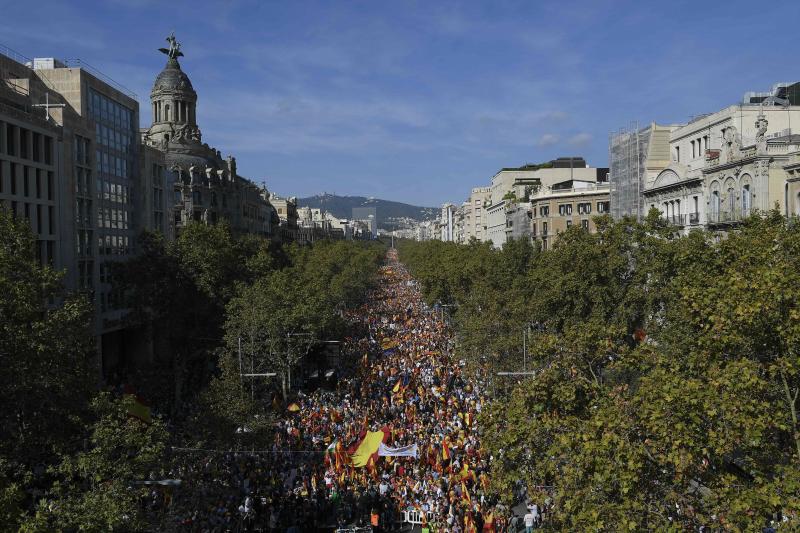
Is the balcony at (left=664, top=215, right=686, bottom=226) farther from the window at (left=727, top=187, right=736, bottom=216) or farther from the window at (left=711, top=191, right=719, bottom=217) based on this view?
the window at (left=727, top=187, right=736, bottom=216)

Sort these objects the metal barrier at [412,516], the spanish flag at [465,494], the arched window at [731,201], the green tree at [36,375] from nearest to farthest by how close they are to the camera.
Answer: the green tree at [36,375] → the spanish flag at [465,494] → the metal barrier at [412,516] → the arched window at [731,201]

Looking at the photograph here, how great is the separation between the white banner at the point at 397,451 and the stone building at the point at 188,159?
59.0 metres

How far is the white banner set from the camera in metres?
29.0

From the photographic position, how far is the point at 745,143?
162ft

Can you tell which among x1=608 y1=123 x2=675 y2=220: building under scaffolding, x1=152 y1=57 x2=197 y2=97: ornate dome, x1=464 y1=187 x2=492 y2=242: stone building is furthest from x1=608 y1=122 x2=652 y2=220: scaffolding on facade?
x1=464 y1=187 x2=492 y2=242: stone building

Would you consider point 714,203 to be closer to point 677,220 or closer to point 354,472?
point 677,220

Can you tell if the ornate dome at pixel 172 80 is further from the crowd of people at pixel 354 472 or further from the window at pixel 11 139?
the crowd of people at pixel 354 472

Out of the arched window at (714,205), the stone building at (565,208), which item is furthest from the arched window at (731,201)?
the stone building at (565,208)

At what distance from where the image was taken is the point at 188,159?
85.9 meters

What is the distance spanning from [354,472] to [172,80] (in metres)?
77.5

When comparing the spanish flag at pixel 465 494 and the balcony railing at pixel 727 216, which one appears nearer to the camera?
the spanish flag at pixel 465 494

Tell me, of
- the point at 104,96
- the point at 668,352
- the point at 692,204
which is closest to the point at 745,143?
the point at 692,204

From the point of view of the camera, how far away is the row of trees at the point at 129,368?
1741cm

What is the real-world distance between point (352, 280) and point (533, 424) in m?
73.0
